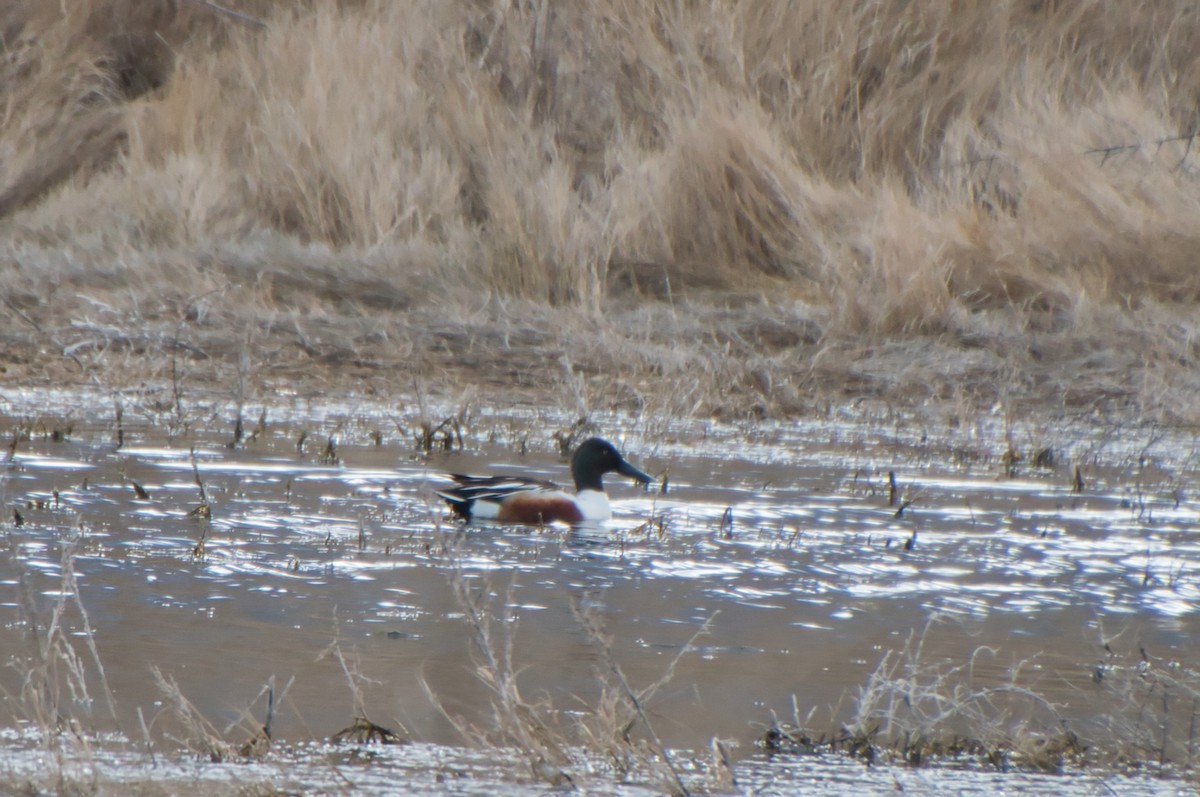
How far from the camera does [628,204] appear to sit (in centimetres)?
1229

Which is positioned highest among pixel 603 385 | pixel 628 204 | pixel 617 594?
pixel 628 204

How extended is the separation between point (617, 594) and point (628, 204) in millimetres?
6873

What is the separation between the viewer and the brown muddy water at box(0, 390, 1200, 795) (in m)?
4.02

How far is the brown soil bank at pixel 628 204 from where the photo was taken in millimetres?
10219

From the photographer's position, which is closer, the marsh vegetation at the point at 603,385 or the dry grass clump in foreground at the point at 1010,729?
the dry grass clump in foreground at the point at 1010,729

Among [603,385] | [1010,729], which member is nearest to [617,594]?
[1010,729]

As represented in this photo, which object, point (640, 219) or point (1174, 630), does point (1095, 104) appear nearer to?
point (640, 219)

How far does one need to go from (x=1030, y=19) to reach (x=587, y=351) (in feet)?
20.1

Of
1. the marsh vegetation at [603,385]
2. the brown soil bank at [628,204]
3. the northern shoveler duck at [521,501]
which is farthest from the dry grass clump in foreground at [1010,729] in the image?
the brown soil bank at [628,204]

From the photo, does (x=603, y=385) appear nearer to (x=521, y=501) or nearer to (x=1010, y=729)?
(x=521, y=501)

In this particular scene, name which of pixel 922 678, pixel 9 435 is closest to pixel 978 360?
pixel 9 435

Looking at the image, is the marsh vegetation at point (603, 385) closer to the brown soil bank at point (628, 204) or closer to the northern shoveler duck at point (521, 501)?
the brown soil bank at point (628, 204)

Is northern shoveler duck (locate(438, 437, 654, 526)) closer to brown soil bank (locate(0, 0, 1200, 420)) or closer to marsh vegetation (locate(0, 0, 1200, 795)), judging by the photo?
marsh vegetation (locate(0, 0, 1200, 795))

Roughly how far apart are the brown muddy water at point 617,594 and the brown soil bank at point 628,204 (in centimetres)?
100
